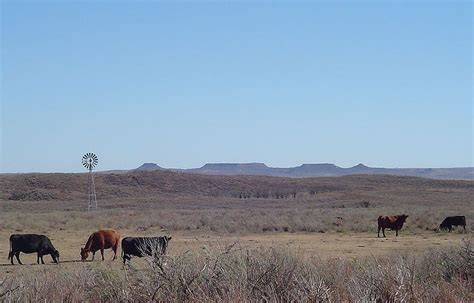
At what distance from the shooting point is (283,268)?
11586mm

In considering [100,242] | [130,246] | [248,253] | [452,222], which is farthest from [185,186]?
[248,253]

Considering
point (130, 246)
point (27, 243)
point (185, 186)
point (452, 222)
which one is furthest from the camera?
point (185, 186)

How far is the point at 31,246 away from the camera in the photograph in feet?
78.9

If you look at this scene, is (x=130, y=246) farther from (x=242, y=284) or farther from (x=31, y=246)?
(x=242, y=284)

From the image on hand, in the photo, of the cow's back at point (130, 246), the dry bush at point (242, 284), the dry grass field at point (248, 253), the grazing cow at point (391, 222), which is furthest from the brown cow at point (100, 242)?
the grazing cow at point (391, 222)

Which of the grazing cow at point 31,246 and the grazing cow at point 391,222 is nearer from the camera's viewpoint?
the grazing cow at point 31,246

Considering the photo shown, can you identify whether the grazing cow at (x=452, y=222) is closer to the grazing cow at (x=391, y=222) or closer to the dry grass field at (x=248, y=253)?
the dry grass field at (x=248, y=253)

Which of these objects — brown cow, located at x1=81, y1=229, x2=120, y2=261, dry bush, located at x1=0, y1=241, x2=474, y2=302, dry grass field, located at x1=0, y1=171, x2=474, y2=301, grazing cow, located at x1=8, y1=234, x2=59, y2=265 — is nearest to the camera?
dry bush, located at x1=0, y1=241, x2=474, y2=302

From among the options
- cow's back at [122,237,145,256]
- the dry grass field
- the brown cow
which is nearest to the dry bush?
the dry grass field

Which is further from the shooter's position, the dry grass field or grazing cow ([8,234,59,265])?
grazing cow ([8,234,59,265])

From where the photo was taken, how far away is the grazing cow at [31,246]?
2385 cm

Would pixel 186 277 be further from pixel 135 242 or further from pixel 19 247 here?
pixel 19 247

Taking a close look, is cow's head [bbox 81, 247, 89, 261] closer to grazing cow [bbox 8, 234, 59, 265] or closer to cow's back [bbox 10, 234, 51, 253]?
grazing cow [bbox 8, 234, 59, 265]

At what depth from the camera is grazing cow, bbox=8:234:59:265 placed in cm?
2385
